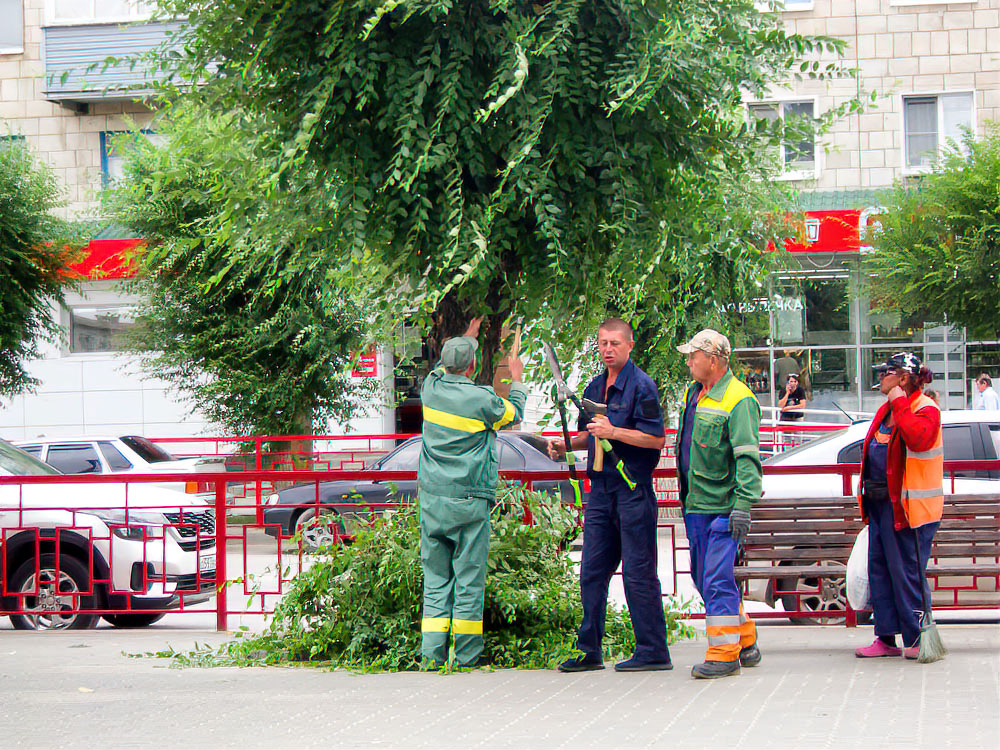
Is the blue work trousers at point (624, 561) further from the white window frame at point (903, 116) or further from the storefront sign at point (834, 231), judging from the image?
the white window frame at point (903, 116)

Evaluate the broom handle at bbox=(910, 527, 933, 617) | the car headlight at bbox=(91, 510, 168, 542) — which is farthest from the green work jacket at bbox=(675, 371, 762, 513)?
the car headlight at bbox=(91, 510, 168, 542)

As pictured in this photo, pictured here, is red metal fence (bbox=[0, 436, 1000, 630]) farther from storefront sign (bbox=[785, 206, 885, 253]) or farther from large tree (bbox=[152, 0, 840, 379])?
storefront sign (bbox=[785, 206, 885, 253])

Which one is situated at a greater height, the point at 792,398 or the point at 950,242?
the point at 950,242

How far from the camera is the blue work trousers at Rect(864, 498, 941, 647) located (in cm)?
686

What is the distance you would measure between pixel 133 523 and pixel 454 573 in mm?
3844

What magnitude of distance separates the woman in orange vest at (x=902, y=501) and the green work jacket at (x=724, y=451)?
100cm

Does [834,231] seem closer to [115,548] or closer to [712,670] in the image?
[115,548]

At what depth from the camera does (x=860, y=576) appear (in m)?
7.16

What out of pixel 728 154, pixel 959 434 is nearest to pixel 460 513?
pixel 728 154

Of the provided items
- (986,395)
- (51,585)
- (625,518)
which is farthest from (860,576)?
(986,395)

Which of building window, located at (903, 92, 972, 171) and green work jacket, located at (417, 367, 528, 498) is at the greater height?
building window, located at (903, 92, 972, 171)

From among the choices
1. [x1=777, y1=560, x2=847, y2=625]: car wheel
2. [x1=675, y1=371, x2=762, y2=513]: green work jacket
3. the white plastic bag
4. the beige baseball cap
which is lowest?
[x1=777, y1=560, x2=847, y2=625]: car wheel

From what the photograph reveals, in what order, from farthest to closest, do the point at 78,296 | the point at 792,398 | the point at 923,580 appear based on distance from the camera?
the point at 78,296 → the point at 792,398 → the point at 923,580

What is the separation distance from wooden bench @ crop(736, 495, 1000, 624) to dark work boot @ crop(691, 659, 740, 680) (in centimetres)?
194
